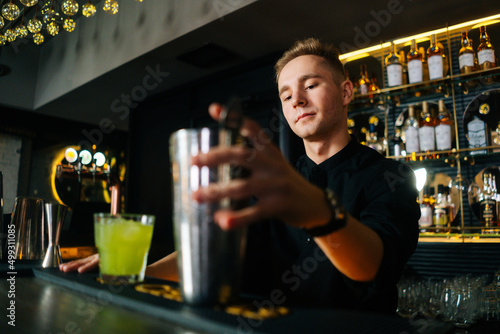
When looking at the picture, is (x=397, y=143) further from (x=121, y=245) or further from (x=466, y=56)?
(x=121, y=245)

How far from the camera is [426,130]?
2434 mm

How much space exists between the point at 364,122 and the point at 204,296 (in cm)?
254

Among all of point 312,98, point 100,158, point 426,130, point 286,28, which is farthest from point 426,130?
point 100,158

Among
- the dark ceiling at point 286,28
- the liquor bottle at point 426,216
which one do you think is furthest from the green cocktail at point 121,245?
the liquor bottle at point 426,216

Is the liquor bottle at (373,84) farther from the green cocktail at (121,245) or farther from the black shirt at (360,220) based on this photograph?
the green cocktail at (121,245)

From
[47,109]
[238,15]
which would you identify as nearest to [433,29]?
[238,15]

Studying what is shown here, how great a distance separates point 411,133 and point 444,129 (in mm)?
188

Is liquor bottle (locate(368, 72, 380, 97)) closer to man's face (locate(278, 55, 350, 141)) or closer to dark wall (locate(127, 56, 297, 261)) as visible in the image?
dark wall (locate(127, 56, 297, 261))

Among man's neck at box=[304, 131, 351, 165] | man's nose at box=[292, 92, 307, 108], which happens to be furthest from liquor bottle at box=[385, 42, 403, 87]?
man's nose at box=[292, 92, 307, 108]

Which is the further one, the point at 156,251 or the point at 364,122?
the point at 156,251

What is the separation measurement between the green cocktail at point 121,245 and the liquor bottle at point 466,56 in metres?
2.30

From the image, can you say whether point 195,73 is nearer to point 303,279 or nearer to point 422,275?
point 422,275

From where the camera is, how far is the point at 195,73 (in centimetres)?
358

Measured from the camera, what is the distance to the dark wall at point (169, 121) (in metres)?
3.11
